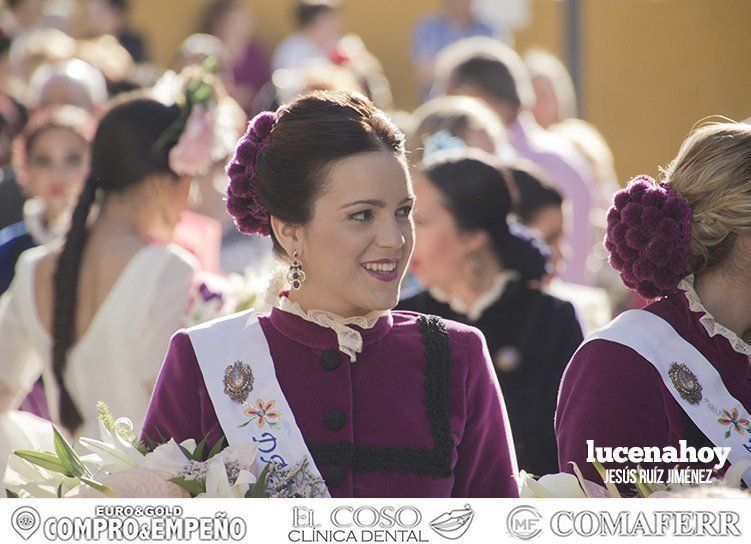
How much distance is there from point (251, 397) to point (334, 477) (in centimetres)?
23

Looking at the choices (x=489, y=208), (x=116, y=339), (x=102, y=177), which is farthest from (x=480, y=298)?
(x=102, y=177)

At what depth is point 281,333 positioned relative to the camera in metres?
2.83

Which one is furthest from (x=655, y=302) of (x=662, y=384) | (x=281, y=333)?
(x=281, y=333)

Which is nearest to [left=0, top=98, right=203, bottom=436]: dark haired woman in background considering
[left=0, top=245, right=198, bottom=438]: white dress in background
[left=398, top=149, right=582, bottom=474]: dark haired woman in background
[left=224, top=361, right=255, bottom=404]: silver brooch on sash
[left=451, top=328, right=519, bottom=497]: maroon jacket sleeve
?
[left=0, top=245, right=198, bottom=438]: white dress in background

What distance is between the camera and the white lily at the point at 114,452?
8.49 feet

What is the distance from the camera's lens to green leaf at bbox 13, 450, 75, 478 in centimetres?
259

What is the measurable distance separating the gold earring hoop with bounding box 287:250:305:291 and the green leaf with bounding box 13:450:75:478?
1.86 feet

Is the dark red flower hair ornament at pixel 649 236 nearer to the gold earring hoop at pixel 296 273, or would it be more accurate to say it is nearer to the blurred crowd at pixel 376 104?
the blurred crowd at pixel 376 104

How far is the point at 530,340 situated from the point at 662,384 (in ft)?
4.28

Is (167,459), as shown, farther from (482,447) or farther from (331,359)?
(482,447)

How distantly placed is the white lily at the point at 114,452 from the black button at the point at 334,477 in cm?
35

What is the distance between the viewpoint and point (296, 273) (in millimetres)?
2811

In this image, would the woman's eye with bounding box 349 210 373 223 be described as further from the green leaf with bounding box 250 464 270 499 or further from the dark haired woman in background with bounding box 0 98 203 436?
the dark haired woman in background with bounding box 0 98 203 436

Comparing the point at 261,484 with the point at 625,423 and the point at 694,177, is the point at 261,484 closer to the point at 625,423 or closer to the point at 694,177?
the point at 625,423
